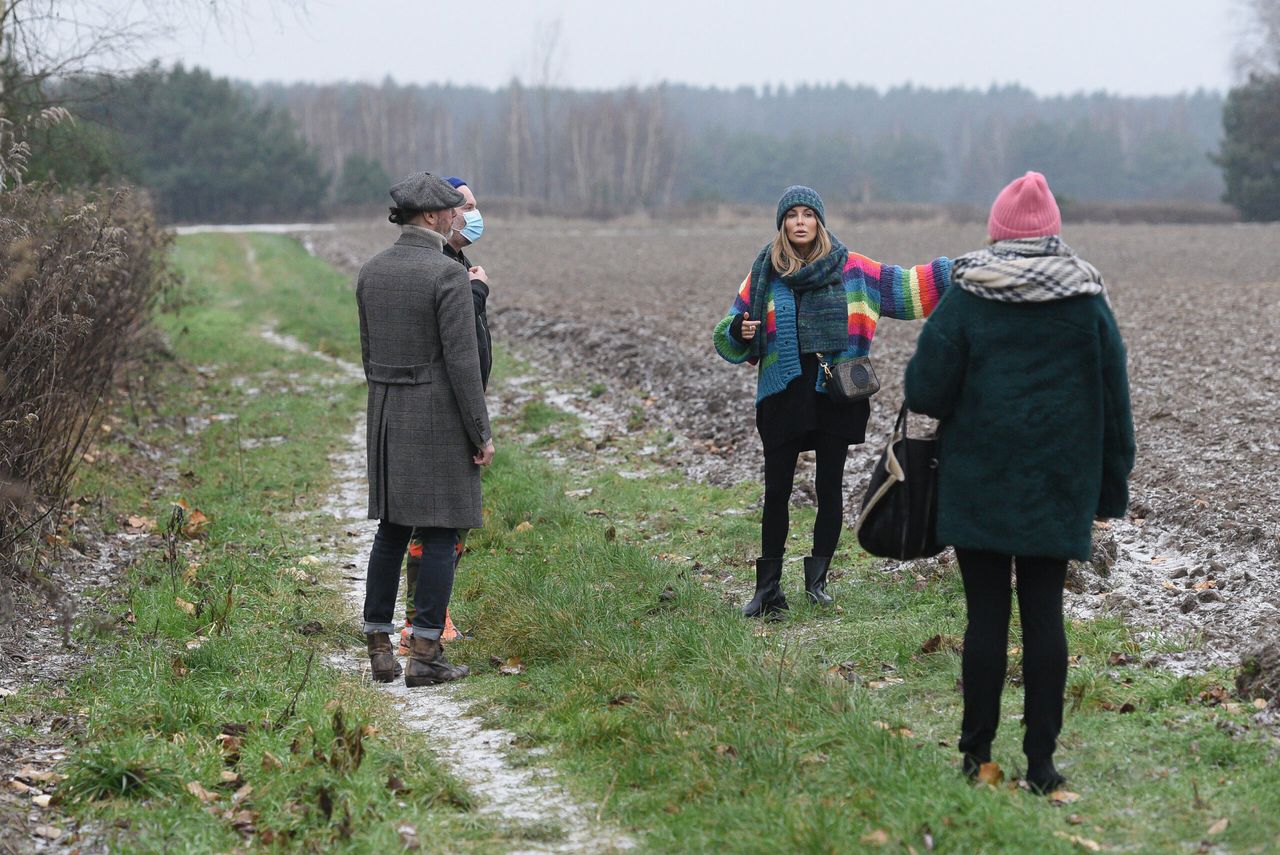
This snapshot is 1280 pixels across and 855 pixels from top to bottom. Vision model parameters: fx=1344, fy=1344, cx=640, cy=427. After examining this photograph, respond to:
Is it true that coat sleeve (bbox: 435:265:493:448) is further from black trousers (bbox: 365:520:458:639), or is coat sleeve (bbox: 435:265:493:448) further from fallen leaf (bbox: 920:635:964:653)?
fallen leaf (bbox: 920:635:964:653)

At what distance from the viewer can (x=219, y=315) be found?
24516 millimetres

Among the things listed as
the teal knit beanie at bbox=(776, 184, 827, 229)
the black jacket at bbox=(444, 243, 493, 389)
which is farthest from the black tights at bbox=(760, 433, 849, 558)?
the black jacket at bbox=(444, 243, 493, 389)

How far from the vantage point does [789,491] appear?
6688mm

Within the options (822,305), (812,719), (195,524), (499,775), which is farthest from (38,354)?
(812,719)

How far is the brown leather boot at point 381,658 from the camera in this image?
6059mm

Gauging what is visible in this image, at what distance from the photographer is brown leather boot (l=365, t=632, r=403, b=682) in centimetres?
606

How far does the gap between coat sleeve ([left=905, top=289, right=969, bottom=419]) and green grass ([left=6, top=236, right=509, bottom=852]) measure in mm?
1974

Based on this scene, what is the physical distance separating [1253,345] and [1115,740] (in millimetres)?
12942

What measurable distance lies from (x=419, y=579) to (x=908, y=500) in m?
2.47

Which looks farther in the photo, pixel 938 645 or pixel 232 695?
pixel 938 645

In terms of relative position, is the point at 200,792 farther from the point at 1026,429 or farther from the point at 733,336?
the point at 733,336

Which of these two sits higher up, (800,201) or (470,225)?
(800,201)

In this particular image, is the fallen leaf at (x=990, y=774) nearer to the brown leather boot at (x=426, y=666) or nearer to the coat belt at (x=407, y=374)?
the brown leather boot at (x=426, y=666)

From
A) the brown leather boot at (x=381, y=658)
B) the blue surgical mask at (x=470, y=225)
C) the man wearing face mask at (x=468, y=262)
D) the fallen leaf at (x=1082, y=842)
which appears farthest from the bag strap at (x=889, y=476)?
the blue surgical mask at (x=470, y=225)
